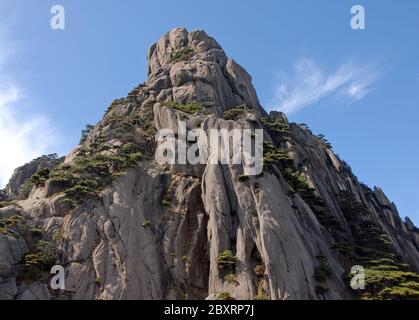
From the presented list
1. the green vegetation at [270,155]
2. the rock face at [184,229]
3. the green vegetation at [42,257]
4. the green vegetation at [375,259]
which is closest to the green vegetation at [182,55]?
the rock face at [184,229]

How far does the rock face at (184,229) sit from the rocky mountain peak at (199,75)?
18.4ft

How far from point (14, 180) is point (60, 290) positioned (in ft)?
190

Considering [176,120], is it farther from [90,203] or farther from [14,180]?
[14,180]

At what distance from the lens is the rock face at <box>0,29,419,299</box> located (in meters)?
42.2

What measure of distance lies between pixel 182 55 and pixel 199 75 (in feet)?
36.0

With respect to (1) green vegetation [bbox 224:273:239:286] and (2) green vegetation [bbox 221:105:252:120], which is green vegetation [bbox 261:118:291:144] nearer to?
(2) green vegetation [bbox 221:105:252:120]

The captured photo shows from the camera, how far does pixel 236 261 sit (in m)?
42.5

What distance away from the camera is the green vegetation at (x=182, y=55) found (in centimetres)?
8384

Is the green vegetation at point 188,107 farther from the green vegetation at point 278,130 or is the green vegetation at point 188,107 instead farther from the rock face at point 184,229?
the green vegetation at point 278,130

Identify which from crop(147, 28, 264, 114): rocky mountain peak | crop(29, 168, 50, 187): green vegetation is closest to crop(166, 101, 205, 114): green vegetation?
crop(147, 28, 264, 114): rocky mountain peak

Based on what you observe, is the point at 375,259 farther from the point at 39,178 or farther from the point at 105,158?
the point at 39,178
